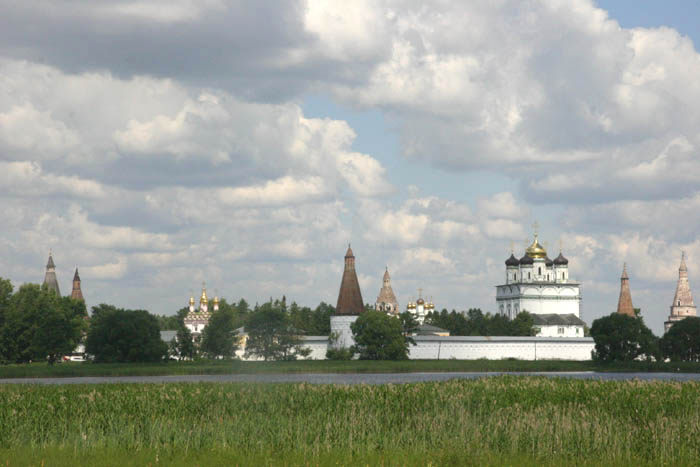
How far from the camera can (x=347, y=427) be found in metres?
23.4

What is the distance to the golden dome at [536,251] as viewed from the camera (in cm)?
13075

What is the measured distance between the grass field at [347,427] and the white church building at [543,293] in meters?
A: 89.8

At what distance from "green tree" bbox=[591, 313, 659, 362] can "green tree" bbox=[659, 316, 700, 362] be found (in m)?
4.29

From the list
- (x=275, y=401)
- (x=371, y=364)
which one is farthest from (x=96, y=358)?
(x=275, y=401)

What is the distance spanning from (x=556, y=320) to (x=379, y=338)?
44.4 meters

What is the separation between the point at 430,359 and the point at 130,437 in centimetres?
6696

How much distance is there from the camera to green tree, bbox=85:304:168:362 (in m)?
70.7

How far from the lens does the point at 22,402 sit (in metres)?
29.0

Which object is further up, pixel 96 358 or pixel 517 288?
pixel 517 288

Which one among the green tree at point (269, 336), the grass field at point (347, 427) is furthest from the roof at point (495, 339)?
the grass field at point (347, 427)

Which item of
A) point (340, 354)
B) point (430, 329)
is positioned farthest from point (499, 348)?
point (430, 329)

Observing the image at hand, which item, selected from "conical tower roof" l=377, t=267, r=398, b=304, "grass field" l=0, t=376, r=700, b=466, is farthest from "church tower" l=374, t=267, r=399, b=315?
"grass field" l=0, t=376, r=700, b=466

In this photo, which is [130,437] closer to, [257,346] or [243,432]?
[243,432]

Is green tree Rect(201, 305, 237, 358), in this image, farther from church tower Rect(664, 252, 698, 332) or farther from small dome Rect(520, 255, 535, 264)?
church tower Rect(664, 252, 698, 332)
